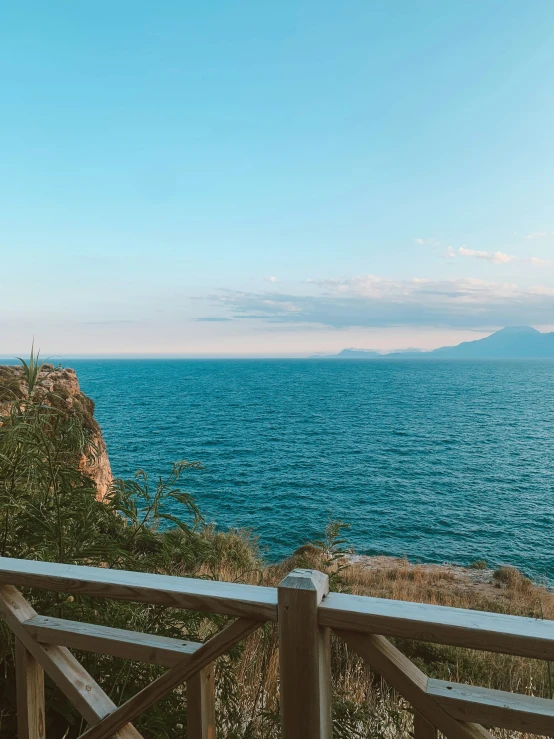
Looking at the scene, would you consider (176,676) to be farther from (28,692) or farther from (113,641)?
(28,692)

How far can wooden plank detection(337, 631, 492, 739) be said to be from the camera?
107 centimetres

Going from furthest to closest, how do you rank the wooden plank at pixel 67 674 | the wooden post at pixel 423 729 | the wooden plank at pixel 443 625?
1. the wooden plank at pixel 67 674
2. the wooden post at pixel 423 729
3. the wooden plank at pixel 443 625

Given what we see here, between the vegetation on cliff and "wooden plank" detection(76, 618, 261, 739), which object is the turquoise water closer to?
the vegetation on cliff

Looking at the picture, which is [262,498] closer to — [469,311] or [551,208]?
[551,208]

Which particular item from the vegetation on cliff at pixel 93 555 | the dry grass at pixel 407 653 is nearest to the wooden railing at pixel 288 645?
the vegetation on cliff at pixel 93 555

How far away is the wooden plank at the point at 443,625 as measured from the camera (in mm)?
974

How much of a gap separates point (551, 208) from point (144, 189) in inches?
1032

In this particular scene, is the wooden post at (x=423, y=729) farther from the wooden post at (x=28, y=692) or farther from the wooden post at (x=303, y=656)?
the wooden post at (x=28, y=692)

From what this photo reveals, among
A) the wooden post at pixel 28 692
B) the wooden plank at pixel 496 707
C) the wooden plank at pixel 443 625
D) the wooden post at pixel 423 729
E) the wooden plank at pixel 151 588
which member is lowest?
the wooden post at pixel 28 692

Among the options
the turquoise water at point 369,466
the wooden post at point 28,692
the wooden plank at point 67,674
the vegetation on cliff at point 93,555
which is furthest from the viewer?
the turquoise water at point 369,466

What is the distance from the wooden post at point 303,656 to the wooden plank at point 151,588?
2.1 inches

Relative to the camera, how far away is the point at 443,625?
3.39 ft

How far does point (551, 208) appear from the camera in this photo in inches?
1246

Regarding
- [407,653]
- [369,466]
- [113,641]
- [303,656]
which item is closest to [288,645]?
[303,656]
